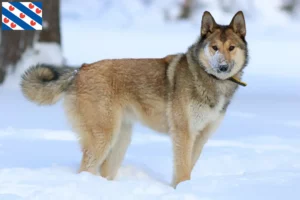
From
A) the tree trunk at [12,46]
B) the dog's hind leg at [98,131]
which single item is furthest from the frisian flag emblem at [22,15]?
the dog's hind leg at [98,131]

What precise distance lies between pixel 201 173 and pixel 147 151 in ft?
3.49

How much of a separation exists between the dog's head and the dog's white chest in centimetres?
30

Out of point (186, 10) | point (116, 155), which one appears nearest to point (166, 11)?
point (186, 10)

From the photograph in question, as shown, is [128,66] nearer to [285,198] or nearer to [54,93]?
[54,93]

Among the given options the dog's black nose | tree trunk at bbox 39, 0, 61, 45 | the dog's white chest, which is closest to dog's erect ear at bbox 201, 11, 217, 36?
the dog's black nose

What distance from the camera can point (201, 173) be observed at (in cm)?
684

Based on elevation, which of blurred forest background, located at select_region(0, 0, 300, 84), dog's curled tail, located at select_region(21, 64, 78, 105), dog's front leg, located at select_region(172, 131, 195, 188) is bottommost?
blurred forest background, located at select_region(0, 0, 300, 84)

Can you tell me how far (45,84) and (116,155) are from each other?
0.91 metres

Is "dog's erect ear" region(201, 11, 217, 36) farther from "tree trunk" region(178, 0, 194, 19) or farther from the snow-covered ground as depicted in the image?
"tree trunk" region(178, 0, 194, 19)

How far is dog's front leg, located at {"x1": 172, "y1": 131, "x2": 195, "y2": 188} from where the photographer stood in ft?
20.0

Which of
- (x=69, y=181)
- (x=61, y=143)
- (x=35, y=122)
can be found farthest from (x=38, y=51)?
(x=69, y=181)

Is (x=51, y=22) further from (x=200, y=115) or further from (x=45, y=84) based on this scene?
(x=200, y=115)

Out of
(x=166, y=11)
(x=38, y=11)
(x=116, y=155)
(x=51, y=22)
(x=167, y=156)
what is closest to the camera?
(x=116, y=155)

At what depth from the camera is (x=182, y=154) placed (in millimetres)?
6121
